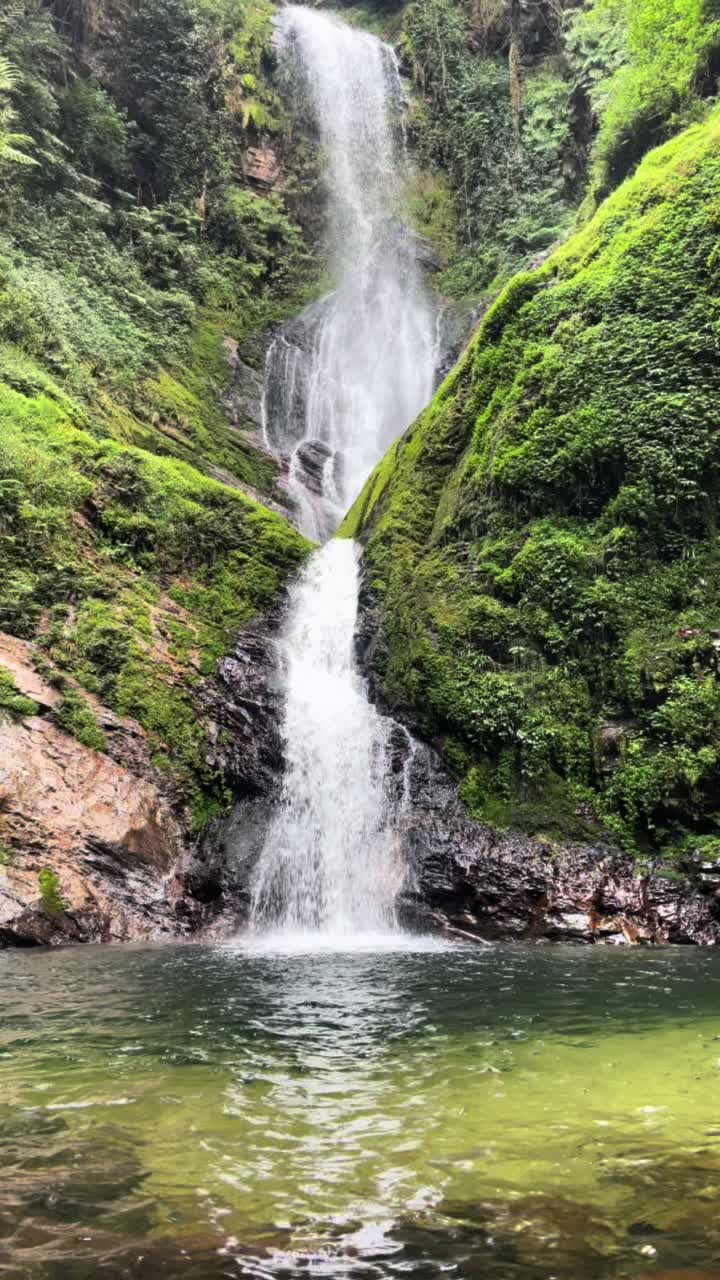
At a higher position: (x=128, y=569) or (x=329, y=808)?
(x=128, y=569)

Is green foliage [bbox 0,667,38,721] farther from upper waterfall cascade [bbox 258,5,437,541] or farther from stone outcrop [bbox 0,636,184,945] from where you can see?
upper waterfall cascade [bbox 258,5,437,541]

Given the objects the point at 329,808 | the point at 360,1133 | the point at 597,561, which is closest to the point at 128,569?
the point at 329,808

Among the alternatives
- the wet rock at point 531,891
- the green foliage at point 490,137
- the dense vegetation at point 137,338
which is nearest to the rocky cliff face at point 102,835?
the dense vegetation at point 137,338

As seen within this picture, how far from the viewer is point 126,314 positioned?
23344 mm

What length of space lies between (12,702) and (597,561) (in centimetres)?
1007

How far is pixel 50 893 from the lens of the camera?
11.5 m

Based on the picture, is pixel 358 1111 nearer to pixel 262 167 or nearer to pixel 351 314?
pixel 351 314

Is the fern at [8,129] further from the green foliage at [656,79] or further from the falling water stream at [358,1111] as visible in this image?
the falling water stream at [358,1111]

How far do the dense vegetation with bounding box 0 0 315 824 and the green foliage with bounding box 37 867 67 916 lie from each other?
2389 millimetres

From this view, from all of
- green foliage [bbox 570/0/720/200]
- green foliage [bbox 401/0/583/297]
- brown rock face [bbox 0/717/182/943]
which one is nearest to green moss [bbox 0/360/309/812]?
brown rock face [bbox 0/717/182/943]

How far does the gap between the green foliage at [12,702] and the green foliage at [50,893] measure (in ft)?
8.19

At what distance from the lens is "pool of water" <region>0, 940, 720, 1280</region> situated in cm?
279

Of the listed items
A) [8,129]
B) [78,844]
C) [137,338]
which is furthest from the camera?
[137,338]

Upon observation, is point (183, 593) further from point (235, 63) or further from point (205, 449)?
point (235, 63)
